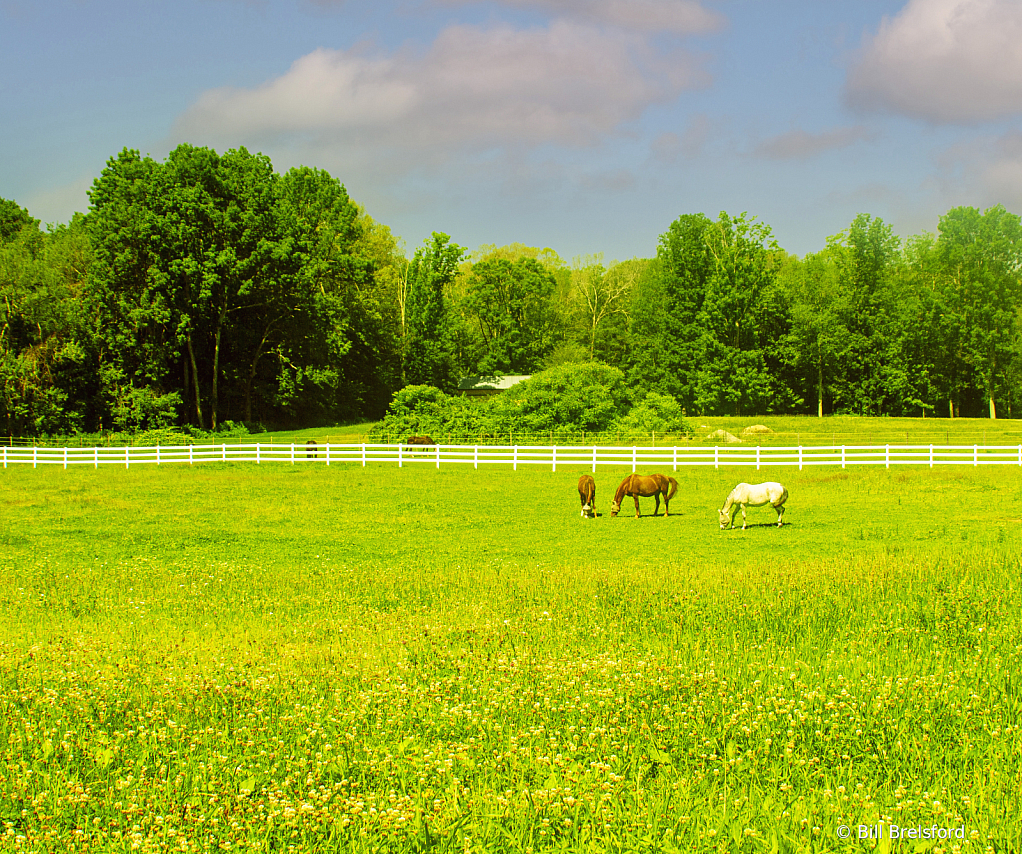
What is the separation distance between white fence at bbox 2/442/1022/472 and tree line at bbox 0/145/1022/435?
14451 mm

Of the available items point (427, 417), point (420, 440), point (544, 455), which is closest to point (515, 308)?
point (427, 417)

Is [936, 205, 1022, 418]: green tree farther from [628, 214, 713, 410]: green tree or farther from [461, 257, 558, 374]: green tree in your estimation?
[461, 257, 558, 374]: green tree

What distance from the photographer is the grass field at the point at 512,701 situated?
4.40 meters

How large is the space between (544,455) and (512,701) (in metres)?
27.4

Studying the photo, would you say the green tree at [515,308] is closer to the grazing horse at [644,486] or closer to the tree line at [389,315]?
the tree line at [389,315]

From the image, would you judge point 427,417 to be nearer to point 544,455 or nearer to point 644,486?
point 544,455

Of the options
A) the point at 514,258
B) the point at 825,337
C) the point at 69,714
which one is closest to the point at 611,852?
the point at 69,714

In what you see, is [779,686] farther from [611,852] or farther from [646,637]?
[611,852]

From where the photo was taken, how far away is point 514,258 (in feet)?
307

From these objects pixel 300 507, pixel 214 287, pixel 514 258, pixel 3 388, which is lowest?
pixel 300 507

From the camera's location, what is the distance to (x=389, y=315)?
245 ft

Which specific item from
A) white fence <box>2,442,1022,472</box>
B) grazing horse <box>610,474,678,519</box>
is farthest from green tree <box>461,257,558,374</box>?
grazing horse <box>610,474,678,519</box>

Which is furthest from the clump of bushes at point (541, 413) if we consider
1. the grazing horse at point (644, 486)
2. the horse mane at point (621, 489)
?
the grazing horse at point (644, 486)

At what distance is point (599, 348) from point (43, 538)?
7081cm
